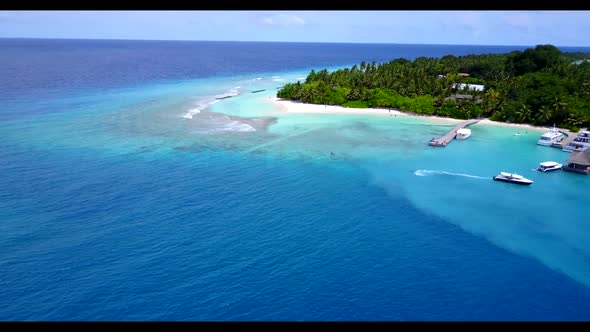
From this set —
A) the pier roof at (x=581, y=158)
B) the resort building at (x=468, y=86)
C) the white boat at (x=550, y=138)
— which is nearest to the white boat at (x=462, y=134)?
the white boat at (x=550, y=138)

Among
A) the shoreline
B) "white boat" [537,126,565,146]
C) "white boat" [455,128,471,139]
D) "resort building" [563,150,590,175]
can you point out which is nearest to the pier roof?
"resort building" [563,150,590,175]

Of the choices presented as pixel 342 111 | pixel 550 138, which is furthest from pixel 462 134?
pixel 342 111

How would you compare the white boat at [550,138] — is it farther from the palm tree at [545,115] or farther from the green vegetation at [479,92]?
the palm tree at [545,115]

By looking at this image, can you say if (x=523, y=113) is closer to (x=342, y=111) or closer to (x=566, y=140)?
(x=566, y=140)

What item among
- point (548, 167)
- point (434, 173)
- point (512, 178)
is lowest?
point (434, 173)

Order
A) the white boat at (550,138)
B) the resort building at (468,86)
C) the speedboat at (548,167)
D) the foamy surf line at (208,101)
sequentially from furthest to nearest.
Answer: the resort building at (468,86)
the foamy surf line at (208,101)
the white boat at (550,138)
the speedboat at (548,167)

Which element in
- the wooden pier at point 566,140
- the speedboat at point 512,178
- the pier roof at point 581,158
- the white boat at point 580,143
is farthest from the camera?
the wooden pier at point 566,140

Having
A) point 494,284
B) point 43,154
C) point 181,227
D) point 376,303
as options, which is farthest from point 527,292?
point 43,154

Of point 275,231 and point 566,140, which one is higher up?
point 566,140
